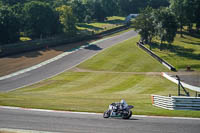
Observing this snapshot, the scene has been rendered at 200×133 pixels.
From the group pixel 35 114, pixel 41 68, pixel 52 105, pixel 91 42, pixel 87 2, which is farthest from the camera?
pixel 87 2

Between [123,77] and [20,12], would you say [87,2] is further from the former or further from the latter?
[123,77]

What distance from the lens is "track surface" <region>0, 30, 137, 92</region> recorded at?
174 feet

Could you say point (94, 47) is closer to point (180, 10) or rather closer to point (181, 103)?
point (180, 10)

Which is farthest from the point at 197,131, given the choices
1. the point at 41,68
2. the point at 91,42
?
the point at 91,42

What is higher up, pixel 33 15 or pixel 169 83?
pixel 33 15

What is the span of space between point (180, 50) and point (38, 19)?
156ft

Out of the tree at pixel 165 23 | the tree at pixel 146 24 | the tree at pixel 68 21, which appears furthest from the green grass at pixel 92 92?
the tree at pixel 68 21

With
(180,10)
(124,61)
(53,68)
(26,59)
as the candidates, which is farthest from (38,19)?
(180,10)

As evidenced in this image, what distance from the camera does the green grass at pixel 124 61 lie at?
2462 inches

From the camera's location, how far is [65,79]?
55.2m

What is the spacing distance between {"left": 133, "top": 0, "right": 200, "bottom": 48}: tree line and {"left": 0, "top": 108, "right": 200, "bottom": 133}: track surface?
2197 inches

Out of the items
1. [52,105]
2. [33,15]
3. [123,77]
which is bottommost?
[123,77]

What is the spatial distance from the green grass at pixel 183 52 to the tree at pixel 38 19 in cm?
3786

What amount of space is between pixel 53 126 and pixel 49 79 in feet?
113
